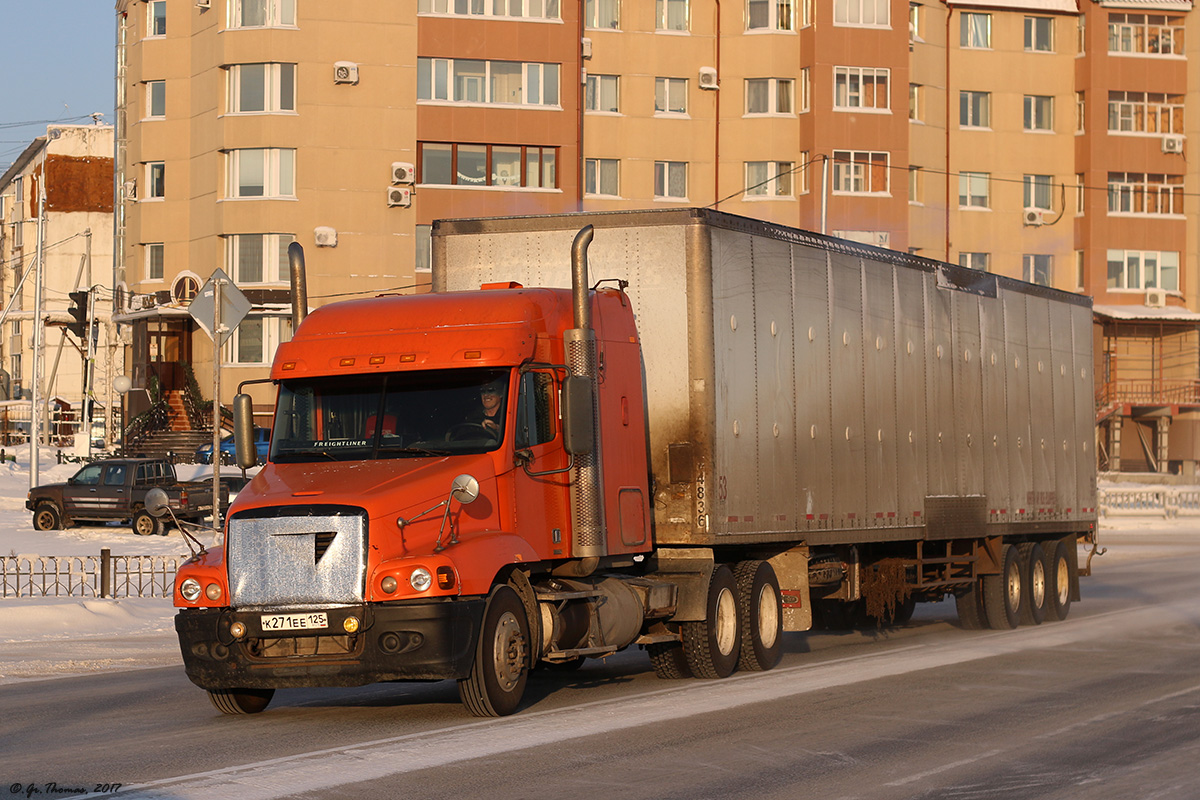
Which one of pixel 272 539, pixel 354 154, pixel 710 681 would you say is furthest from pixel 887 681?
pixel 354 154

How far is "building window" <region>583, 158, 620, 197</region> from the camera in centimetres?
6469

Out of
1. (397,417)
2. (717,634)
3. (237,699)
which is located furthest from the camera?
(717,634)

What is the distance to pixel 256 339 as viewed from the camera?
6191cm

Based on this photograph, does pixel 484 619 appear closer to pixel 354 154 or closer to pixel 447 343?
pixel 447 343

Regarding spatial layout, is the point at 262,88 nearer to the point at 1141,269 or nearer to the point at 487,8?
the point at 487,8

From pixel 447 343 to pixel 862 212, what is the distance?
176 ft

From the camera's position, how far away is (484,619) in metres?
12.1

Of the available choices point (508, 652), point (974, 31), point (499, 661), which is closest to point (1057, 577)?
point (508, 652)

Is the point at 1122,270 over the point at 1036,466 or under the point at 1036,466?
over

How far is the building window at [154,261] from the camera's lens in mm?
64562

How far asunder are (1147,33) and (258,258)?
127 ft

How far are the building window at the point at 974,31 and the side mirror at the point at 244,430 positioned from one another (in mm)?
61165

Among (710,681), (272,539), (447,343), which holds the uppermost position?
(447,343)

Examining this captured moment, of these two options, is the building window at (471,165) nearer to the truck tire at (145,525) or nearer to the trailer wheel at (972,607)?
the truck tire at (145,525)
